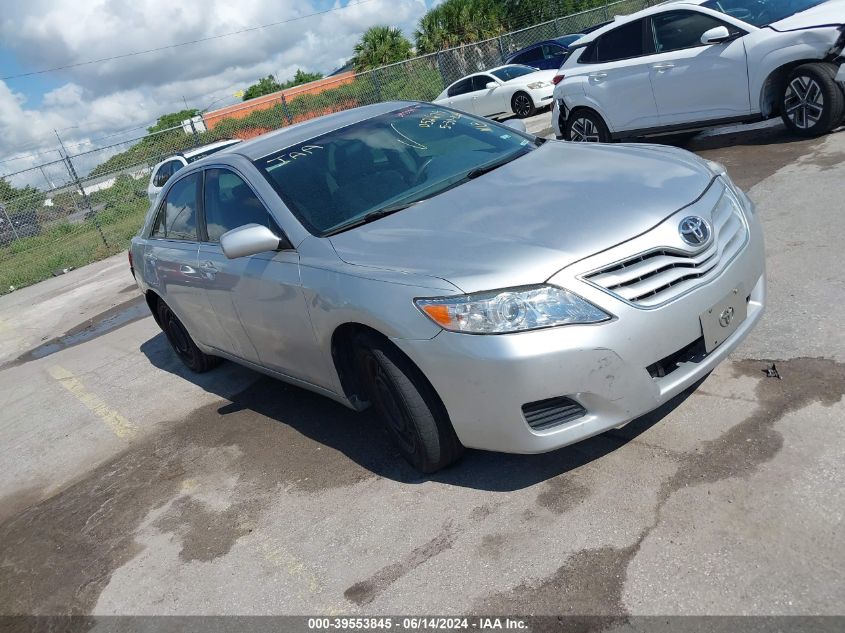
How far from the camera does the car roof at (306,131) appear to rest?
14.7 ft

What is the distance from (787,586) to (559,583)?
0.73 metres

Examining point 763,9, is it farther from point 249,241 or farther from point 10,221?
point 10,221

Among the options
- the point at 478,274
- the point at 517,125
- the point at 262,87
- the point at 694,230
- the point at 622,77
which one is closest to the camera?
the point at 478,274

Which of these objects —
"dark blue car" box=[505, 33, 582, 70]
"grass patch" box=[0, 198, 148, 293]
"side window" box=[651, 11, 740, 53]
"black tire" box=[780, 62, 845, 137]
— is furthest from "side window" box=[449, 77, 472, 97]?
"black tire" box=[780, 62, 845, 137]

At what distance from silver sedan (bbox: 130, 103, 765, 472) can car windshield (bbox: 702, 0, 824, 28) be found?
4.47 m

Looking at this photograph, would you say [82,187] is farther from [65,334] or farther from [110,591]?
[110,591]

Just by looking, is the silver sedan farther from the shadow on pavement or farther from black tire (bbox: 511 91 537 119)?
black tire (bbox: 511 91 537 119)

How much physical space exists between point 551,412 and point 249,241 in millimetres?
1711

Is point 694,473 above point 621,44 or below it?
below

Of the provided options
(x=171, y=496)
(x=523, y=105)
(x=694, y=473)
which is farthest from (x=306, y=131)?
(x=523, y=105)

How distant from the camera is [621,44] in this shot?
8820 millimetres

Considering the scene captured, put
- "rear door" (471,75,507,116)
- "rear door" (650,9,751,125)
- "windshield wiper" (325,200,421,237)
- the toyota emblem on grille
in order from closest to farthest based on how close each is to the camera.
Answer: the toyota emblem on grille < "windshield wiper" (325,200,421,237) < "rear door" (650,9,751,125) < "rear door" (471,75,507,116)

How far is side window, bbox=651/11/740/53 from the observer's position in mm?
7980

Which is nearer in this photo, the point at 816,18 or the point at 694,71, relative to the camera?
the point at 816,18
